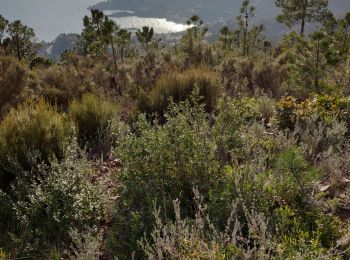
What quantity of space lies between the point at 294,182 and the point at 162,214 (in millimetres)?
1082

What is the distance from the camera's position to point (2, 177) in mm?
3525

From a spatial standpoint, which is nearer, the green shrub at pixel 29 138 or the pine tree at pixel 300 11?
the green shrub at pixel 29 138

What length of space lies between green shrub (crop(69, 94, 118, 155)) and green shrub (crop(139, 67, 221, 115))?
74 cm

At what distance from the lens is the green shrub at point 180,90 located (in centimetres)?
577

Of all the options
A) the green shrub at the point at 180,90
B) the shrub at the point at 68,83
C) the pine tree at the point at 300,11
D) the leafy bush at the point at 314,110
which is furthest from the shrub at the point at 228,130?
the pine tree at the point at 300,11

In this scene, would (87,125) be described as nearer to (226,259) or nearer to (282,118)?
(282,118)

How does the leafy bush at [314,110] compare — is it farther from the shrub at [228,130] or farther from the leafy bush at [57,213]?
the leafy bush at [57,213]

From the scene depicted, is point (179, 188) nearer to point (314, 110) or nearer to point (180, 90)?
point (314, 110)

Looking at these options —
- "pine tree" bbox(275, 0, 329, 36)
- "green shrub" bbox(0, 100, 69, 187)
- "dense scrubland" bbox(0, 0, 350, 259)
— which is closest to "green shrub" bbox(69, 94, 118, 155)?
"dense scrubland" bbox(0, 0, 350, 259)

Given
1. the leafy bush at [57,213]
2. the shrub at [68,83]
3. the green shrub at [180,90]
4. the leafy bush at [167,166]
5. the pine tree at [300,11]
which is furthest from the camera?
the pine tree at [300,11]

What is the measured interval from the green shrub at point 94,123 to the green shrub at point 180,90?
74cm

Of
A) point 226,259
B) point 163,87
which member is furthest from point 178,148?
point 163,87

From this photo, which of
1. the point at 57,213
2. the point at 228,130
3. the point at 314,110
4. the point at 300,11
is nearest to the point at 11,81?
the point at 57,213

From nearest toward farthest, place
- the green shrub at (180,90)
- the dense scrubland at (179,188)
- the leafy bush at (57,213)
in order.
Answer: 1. the dense scrubland at (179,188)
2. the leafy bush at (57,213)
3. the green shrub at (180,90)
